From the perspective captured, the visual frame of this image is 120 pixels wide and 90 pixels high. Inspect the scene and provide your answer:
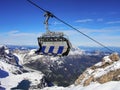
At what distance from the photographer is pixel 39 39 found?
23.5 metres

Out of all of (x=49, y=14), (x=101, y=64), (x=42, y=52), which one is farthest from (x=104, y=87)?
(x=101, y=64)

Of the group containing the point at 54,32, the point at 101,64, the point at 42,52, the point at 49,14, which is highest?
the point at 49,14

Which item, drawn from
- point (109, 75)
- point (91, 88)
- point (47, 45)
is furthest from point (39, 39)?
point (109, 75)

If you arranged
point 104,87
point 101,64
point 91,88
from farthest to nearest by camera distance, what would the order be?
point 101,64, point 91,88, point 104,87

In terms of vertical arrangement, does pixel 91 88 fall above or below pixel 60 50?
below

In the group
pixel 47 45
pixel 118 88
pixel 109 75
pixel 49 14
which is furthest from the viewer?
pixel 109 75

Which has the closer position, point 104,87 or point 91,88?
point 104,87

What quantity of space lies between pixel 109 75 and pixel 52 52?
23783mm

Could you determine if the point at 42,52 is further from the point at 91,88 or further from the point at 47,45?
the point at 91,88

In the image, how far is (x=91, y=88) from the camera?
35500 millimetres

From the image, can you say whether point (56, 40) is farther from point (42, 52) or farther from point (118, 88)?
point (118, 88)

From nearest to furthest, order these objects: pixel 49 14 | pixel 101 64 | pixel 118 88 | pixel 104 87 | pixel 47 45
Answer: pixel 49 14 < pixel 47 45 < pixel 118 88 < pixel 104 87 < pixel 101 64

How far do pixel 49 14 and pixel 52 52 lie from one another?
4.97m

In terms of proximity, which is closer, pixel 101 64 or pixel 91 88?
pixel 91 88
